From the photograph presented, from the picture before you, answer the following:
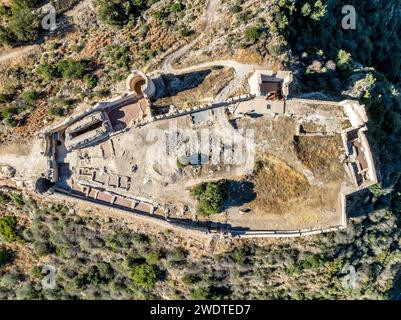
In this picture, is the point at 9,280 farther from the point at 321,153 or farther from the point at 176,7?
the point at 321,153

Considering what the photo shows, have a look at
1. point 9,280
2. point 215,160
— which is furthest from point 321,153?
point 9,280

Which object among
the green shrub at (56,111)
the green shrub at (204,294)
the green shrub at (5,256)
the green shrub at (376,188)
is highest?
the green shrub at (56,111)

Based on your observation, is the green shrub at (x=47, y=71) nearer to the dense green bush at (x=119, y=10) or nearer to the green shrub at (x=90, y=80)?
the green shrub at (x=90, y=80)

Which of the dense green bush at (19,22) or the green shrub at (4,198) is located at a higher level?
the dense green bush at (19,22)

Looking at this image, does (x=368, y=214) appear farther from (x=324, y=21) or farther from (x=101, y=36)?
(x=101, y=36)

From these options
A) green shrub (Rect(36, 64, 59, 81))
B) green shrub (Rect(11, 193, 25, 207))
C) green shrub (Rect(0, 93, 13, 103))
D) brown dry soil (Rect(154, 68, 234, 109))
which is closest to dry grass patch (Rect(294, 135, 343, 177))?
brown dry soil (Rect(154, 68, 234, 109))

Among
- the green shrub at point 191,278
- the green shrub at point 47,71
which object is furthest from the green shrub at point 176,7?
the green shrub at point 191,278

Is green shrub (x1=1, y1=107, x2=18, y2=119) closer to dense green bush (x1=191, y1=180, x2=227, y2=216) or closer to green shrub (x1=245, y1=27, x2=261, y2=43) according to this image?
dense green bush (x1=191, y1=180, x2=227, y2=216)
